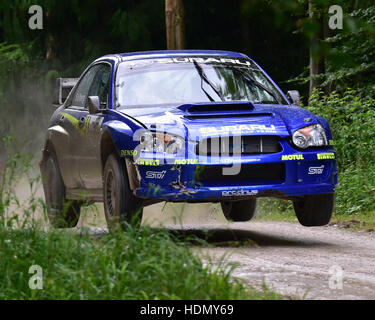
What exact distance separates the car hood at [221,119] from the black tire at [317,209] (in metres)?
0.77

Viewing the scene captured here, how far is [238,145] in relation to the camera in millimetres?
8203

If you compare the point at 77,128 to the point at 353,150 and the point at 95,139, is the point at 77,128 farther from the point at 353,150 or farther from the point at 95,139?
the point at 353,150

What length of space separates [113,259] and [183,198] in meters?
2.56

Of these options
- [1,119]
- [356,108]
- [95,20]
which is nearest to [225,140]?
[356,108]

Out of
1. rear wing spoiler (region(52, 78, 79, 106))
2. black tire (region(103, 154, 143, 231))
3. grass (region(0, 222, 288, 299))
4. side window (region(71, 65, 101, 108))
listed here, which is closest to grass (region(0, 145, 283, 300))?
grass (region(0, 222, 288, 299))

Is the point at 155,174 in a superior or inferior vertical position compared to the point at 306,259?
superior

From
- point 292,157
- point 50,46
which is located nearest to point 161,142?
point 292,157

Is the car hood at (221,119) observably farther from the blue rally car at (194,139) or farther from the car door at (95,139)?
the car door at (95,139)

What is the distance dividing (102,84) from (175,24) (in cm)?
1026

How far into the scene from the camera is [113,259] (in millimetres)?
5629

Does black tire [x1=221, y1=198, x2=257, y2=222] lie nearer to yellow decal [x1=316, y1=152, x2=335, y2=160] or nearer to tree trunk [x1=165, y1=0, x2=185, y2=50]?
yellow decal [x1=316, y1=152, x2=335, y2=160]

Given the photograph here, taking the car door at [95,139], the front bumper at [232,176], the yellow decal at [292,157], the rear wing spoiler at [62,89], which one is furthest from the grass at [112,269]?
the rear wing spoiler at [62,89]

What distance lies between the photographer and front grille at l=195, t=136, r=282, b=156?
8133 millimetres

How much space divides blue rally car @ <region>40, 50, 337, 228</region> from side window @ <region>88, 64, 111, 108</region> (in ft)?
0.06
